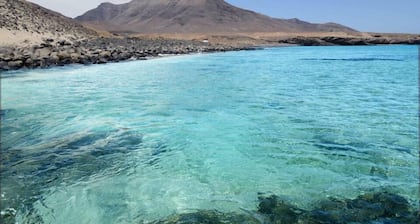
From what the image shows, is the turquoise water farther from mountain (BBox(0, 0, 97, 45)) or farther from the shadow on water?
mountain (BBox(0, 0, 97, 45))

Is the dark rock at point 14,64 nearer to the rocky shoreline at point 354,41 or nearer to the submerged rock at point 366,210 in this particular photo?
the submerged rock at point 366,210

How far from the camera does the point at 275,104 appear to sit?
14617 millimetres

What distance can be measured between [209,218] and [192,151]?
11.6 feet

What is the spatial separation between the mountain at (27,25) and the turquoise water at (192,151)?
25.0 meters

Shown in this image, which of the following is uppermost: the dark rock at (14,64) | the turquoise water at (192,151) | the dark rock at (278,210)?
the dark rock at (14,64)

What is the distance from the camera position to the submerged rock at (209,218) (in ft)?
17.9

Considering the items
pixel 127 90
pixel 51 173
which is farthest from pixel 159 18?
pixel 51 173

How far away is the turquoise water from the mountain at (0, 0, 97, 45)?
24956mm

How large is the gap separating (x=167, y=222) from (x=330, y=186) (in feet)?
9.95

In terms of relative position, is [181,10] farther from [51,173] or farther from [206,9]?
[51,173]

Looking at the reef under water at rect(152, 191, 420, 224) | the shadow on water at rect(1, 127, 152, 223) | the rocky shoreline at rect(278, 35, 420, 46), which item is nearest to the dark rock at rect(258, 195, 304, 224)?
the reef under water at rect(152, 191, 420, 224)

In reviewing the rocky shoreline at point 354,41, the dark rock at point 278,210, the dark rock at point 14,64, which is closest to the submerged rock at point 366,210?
the dark rock at point 278,210

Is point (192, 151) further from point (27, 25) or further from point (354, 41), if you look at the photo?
point (354, 41)

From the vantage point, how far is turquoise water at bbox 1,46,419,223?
631 centimetres
